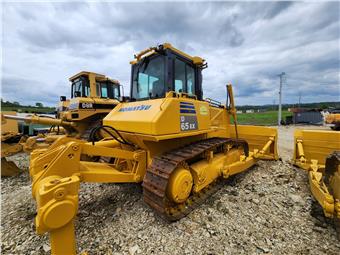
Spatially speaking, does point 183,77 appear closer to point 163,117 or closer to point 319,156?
point 163,117

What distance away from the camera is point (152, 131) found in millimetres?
2402

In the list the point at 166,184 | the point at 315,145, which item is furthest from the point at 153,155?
the point at 315,145

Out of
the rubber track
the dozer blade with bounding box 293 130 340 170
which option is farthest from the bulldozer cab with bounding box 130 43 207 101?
the dozer blade with bounding box 293 130 340 170

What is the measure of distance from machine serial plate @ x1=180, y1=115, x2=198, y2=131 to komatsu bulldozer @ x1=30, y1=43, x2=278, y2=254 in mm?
16

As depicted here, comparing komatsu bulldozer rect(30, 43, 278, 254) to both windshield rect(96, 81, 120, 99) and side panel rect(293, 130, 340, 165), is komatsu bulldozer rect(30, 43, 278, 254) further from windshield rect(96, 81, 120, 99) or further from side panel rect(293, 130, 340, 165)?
windshield rect(96, 81, 120, 99)

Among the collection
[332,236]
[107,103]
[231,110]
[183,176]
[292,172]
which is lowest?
[332,236]

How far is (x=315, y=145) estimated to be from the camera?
4.16 m

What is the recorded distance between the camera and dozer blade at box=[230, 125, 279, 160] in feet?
15.7

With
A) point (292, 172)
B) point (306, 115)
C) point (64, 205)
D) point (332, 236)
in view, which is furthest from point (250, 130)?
point (306, 115)

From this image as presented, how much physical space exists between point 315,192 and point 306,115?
28035 mm

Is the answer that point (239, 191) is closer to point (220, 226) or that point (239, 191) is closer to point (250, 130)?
point (220, 226)

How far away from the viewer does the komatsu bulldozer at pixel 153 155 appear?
5.93ft

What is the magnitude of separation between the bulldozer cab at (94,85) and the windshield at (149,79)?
4.18 meters

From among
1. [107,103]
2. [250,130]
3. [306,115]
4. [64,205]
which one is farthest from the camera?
[306,115]
